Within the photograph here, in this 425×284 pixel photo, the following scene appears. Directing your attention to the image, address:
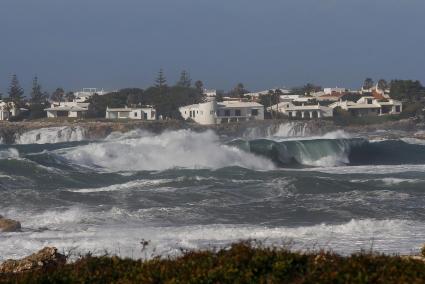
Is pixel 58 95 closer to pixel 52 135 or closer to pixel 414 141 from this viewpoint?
pixel 52 135

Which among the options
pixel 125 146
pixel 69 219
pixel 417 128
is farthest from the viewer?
pixel 417 128

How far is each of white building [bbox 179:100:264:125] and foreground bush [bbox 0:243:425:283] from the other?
76.7 m

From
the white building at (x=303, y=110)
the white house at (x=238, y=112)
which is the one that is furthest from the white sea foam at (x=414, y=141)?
the white building at (x=303, y=110)

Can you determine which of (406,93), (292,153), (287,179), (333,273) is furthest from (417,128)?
(333,273)

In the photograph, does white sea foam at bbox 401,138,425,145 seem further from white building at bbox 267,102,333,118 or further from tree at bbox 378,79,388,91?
tree at bbox 378,79,388,91

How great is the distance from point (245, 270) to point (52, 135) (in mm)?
69233

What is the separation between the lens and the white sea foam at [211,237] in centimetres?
1541

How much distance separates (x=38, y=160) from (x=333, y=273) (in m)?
36.1

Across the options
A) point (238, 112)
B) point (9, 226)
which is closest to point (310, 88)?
point (238, 112)

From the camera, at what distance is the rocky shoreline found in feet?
249

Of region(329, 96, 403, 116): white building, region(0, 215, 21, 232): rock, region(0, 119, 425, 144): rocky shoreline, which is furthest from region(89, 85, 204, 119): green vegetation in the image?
region(0, 215, 21, 232): rock

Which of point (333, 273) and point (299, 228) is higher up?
point (333, 273)

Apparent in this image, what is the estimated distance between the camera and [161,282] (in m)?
7.38

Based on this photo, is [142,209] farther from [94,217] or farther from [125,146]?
[125,146]
